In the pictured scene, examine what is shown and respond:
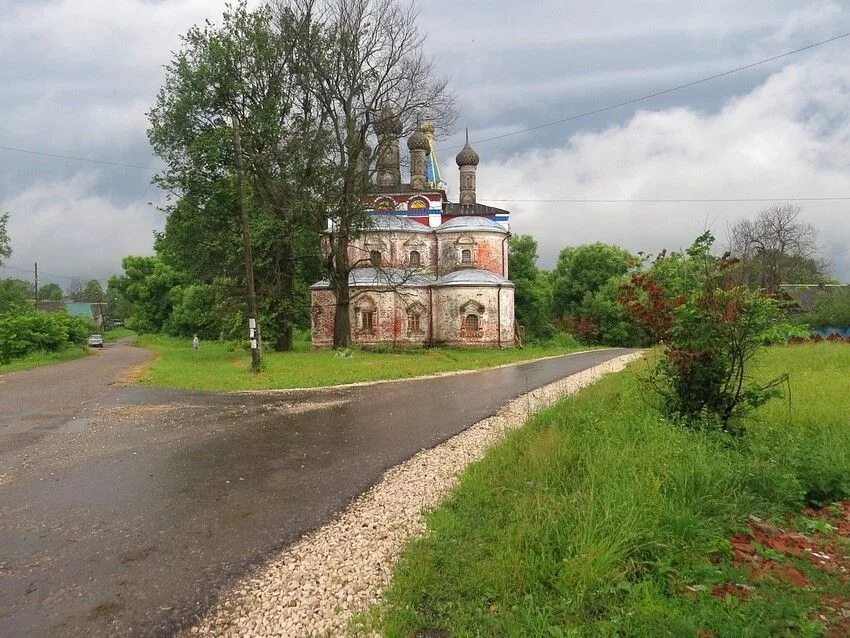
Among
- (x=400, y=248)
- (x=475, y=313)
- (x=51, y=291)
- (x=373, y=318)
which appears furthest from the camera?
(x=51, y=291)

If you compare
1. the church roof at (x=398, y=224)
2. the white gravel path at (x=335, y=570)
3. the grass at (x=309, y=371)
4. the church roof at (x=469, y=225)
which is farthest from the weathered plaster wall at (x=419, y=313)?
the white gravel path at (x=335, y=570)

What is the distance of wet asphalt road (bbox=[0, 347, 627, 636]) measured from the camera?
4.25 m

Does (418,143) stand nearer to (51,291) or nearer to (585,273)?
(585,273)

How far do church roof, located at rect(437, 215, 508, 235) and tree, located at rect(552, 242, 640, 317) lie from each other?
1517cm

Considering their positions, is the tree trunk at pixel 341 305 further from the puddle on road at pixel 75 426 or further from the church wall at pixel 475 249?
the puddle on road at pixel 75 426

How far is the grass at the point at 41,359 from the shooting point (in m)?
23.3

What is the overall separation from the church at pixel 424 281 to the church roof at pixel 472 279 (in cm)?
5

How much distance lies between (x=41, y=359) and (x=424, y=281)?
1904 cm

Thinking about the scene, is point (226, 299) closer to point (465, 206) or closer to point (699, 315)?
point (465, 206)

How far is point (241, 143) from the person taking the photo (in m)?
25.9

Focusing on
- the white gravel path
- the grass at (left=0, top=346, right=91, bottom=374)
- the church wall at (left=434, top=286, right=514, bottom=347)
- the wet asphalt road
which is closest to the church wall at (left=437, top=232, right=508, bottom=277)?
the church wall at (left=434, top=286, right=514, bottom=347)

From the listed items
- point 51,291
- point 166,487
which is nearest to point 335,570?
point 166,487

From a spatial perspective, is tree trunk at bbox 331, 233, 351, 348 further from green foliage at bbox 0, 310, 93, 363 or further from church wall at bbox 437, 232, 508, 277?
green foliage at bbox 0, 310, 93, 363

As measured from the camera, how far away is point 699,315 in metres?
7.05
